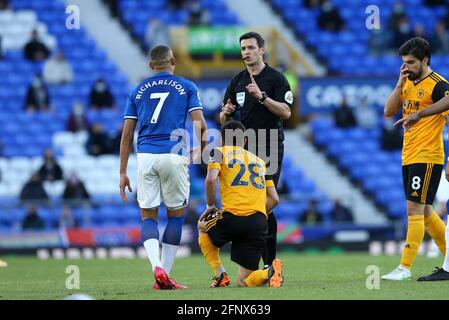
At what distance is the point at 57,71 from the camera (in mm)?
24250

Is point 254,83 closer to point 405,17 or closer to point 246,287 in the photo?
point 246,287

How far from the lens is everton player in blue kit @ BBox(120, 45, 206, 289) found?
10055 millimetres

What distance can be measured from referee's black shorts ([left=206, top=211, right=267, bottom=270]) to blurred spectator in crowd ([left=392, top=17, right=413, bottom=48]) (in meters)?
16.7

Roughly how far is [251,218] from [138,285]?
1436 millimetres

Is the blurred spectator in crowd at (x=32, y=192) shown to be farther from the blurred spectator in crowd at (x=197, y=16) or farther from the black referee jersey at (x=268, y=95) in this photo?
the black referee jersey at (x=268, y=95)

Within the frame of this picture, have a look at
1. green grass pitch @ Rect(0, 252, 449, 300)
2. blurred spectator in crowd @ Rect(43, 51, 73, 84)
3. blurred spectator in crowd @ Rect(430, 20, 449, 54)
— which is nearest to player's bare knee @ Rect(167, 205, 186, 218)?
green grass pitch @ Rect(0, 252, 449, 300)

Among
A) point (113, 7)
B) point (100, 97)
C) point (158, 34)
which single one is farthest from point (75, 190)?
point (113, 7)

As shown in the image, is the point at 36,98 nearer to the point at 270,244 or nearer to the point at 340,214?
the point at 340,214

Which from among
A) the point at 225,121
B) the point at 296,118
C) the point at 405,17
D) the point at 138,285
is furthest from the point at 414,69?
the point at 405,17

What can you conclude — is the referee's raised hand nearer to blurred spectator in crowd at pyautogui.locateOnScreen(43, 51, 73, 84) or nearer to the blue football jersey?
the blue football jersey

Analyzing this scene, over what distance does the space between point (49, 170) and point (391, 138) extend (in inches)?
310

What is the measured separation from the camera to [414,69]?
10.5 m

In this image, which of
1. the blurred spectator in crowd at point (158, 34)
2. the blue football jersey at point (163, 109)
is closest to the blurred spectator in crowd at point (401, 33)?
the blurred spectator in crowd at point (158, 34)

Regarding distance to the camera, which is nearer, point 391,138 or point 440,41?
point 391,138
